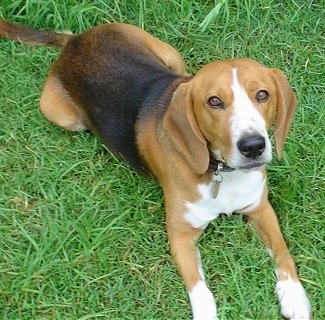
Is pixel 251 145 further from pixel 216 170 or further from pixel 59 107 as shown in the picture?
pixel 59 107

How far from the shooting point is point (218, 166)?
12.7 feet

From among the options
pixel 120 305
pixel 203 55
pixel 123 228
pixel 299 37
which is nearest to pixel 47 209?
pixel 123 228

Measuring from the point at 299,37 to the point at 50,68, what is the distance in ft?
5.25

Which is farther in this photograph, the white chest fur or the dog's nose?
the white chest fur

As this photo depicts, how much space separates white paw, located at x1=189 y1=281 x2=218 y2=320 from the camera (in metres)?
3.86

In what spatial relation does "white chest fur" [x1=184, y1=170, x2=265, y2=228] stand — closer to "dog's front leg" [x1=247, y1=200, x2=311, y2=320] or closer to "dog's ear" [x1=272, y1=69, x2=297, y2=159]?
"dog's front leg" [x1=247, y1=200, x2=311, y2=320]

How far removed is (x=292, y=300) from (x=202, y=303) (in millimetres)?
427

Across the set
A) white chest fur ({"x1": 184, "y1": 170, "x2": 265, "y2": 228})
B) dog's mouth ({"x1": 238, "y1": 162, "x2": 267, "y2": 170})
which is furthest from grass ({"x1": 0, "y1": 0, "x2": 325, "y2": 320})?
dog's mouth ({"x1": 238, "y1": 162, "x2": 267, "y2": 170})

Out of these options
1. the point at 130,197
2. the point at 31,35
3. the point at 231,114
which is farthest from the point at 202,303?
the point at 31,35

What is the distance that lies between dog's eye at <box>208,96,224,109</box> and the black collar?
32cm

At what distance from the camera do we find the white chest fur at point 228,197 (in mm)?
3975

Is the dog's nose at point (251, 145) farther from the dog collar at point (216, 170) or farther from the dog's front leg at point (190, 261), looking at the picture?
the dog's front leg at point (190, 261)

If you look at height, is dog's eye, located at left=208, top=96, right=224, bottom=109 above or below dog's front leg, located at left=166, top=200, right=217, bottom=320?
above

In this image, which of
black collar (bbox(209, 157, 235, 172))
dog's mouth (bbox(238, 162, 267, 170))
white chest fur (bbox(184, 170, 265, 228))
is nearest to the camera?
dog's mouth (bbox(238, 162, 267, 170))
